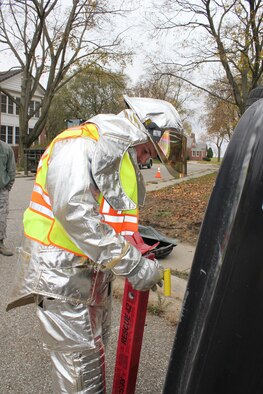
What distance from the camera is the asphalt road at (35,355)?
2.76 metres

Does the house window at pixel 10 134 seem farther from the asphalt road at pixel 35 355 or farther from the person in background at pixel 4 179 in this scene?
the asphalt road at pixel 35 355

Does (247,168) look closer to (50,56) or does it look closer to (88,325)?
(88,325)

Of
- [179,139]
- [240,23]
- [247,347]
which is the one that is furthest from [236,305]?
[240,23]

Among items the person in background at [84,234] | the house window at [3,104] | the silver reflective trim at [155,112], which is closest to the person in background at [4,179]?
the person in background at [84,234]

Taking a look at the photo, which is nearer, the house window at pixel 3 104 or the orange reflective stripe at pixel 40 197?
the orange reflective stripe at pixel 40 197

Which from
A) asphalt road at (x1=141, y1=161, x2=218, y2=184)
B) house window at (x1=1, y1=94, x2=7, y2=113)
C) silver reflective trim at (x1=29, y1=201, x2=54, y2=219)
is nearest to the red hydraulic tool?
silver reflective trim at (x1=29, y1=201, x2=54, y2=219)

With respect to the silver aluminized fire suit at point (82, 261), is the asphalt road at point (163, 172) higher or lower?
lower

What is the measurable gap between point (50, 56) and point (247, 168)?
23893 millimetres

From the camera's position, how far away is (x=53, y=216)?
6.34 feet

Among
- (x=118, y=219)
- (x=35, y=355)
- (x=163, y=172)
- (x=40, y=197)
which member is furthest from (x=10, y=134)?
(x=118, y=219)

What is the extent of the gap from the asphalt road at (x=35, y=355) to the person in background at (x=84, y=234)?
881mm

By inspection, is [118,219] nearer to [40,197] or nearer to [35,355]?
[40,197]

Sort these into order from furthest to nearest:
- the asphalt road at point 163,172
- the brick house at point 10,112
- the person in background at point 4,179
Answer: the brick house at point 10,112 < the asphalt road at point 163,172 < the person in background at point 4,179

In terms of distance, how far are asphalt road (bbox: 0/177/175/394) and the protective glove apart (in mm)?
1182
